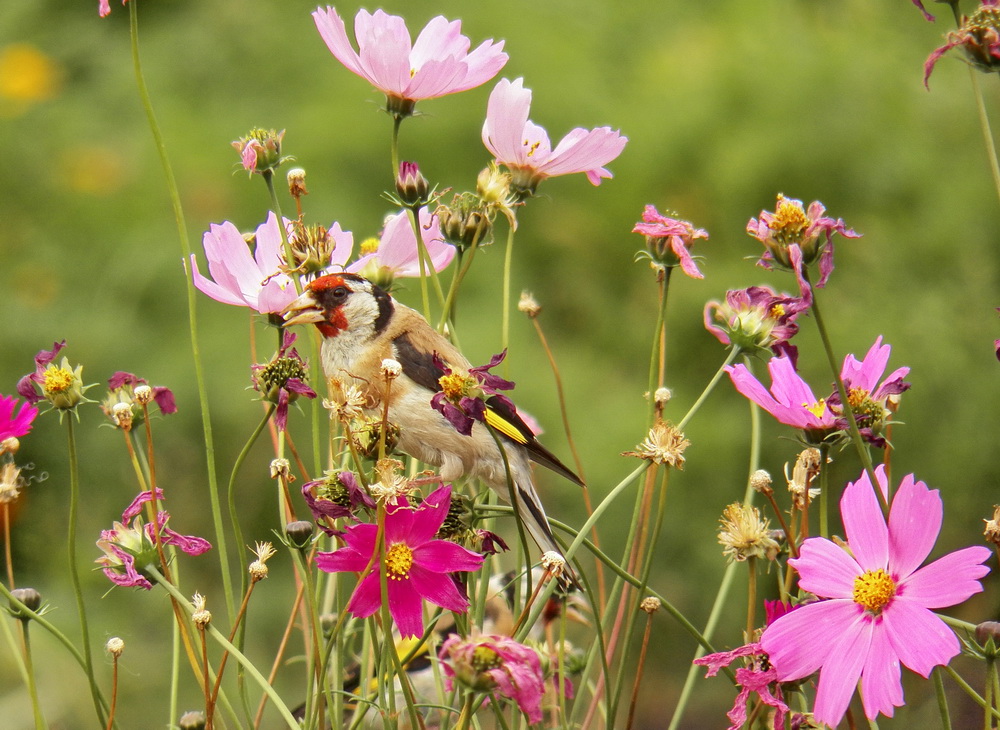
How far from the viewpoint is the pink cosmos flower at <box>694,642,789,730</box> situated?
58 cm

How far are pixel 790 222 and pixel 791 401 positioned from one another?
0.11m

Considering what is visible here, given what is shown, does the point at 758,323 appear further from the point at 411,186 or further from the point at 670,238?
the point at 411,186

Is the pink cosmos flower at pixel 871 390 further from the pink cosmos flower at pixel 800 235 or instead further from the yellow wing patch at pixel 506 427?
the yellow wing patch at pixel 506 427

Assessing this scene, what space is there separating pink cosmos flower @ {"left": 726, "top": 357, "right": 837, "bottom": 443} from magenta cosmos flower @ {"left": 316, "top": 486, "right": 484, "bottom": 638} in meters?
0.18

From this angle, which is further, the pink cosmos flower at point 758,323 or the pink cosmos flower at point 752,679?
the pink cosmos flower at point 758,323

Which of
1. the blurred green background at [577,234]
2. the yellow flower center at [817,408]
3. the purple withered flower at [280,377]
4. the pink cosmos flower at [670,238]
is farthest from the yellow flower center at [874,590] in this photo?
the blurred green background at [577,234]

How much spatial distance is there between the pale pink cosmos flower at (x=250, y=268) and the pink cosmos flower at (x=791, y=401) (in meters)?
0.31

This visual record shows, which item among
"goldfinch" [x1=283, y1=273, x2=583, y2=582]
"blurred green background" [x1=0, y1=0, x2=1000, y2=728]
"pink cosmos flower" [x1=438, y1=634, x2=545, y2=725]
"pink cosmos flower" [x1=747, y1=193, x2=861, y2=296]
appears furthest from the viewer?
"blurred green background" [x1=0, y1=0, x2=1000, y2=728]

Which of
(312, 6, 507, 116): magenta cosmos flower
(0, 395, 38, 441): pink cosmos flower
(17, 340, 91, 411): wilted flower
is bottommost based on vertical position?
(0, 395, 38, 441): pink cosmos flower

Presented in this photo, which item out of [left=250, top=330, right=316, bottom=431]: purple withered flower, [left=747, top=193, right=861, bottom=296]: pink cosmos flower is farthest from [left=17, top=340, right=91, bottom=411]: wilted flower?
[left=747, top=193, right=861, bottom=296]: pink cosmos flower

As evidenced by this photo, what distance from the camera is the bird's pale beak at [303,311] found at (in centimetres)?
76

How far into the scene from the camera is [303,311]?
790mm

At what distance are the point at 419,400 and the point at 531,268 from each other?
5.37 ft

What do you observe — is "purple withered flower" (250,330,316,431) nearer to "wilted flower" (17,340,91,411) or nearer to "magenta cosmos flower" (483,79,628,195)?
"wilted flower" (17,340,91,411)
